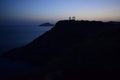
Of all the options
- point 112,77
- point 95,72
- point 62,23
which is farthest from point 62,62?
point 62,23

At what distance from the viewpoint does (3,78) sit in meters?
39.9

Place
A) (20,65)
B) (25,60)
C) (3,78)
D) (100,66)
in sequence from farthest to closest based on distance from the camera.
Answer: (25,60) < (20,65) < (3,78) < (100,66)

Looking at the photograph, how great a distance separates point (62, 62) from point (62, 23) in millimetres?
40192

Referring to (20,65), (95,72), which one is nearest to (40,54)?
(20,65)

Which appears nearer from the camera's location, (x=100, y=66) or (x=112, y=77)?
(x=112, y=77)

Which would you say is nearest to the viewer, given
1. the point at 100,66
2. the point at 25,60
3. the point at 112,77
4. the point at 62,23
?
the point at 112,77

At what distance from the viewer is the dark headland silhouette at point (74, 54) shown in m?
24.5

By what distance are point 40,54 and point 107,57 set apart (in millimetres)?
31024

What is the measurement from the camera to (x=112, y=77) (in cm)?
2192

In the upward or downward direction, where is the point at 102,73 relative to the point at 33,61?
upward

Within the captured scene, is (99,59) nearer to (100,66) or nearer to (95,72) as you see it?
(100,66)

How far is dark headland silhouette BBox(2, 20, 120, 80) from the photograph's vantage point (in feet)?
80.5

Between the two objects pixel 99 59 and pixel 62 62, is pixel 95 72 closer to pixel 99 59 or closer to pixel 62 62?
pixel 99 59

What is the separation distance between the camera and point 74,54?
3397 centimetres
